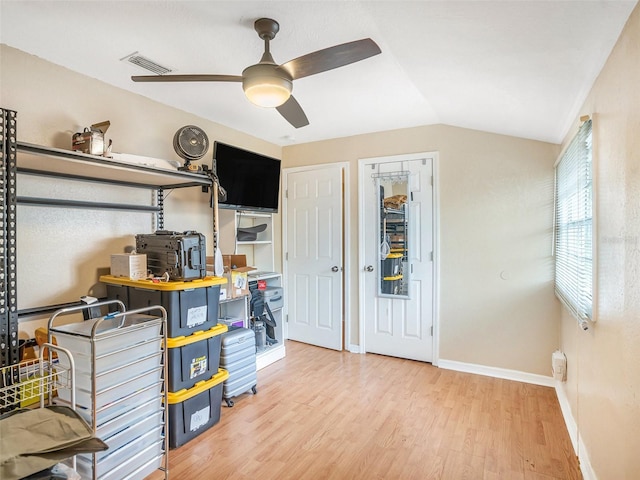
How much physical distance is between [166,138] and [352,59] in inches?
76.1

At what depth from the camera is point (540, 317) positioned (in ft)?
10.1

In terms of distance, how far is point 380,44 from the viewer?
6.63 feet

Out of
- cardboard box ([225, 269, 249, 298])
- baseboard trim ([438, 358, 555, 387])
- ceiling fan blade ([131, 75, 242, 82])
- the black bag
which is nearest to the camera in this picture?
ceiling fan blade ([131, 75, 242, 82])

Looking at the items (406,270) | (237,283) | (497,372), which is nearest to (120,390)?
(237,283)

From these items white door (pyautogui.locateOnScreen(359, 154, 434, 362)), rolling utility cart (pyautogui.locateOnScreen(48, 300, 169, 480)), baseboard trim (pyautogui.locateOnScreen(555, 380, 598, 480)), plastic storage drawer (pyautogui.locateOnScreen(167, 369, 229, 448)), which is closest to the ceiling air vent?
rolling utility cart (pyautogui.locateOnScreen(48, 300, 169, 480))

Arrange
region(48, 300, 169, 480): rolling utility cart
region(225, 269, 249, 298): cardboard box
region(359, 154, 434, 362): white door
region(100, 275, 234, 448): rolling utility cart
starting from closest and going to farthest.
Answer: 1. region(48, 300, 169, 480): rolling utility cart
2. region(100, 275, 234, 448): rolling utility cart
3. region(225, 269, 249, 298): cardboard box
4. region(359, 154, 434, 362): white door

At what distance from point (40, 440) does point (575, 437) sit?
2.73 metres

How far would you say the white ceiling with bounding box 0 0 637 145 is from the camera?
4.93 feet

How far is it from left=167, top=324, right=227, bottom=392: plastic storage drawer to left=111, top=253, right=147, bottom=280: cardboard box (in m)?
0.47

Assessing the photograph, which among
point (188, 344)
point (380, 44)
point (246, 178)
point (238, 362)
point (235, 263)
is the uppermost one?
point (380, 44)

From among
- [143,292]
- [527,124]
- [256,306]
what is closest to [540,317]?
[527,124]

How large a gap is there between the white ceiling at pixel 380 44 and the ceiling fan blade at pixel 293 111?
0.33m

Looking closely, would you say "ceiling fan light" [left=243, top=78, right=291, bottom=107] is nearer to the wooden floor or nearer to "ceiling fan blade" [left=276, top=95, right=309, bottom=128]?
"ceiling fan blade" [left=276, top=95, right=309, bottom=128]

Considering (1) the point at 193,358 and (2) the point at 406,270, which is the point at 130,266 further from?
(2) the point at 406,270
